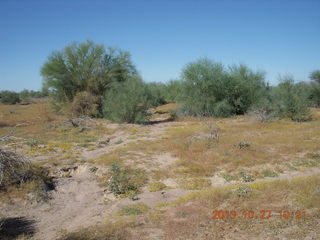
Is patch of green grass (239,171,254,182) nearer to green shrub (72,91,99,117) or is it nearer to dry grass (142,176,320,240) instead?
dry grass (142,176,320,240)

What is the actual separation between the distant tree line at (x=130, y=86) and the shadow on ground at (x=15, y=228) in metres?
18.4

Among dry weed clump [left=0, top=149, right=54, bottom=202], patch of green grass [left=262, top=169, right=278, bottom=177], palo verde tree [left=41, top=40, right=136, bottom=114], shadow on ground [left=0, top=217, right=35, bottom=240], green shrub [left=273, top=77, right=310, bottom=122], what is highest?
palo verde tree [left=41, top=40, right=136, bottom=114]

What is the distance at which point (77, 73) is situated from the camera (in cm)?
2906

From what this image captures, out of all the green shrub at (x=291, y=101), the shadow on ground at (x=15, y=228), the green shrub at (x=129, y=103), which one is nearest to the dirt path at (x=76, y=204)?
the shadow on ground at (x=15, y=228)

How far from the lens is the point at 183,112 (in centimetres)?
3027

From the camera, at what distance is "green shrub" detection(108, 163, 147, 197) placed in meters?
8.20

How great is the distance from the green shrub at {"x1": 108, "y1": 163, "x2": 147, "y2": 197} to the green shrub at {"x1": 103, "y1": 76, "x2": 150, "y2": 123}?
14.0 metres

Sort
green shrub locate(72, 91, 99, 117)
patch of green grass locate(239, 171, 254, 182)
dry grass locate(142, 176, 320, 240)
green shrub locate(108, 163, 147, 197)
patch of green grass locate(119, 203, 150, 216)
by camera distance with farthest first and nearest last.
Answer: green shrub locate(72, 91, 99, 117), patch of green grass locate(239, 171, 254, 182), green shrub locate(108, 163, 147, 197), patch of green grass locate(119, 203, 150, 216), dry grass locate(142, 176, 320, 240)

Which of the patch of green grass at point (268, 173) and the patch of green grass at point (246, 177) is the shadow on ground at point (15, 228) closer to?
the patch of green grass at point (246, 177)

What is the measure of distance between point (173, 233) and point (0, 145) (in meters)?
12.9

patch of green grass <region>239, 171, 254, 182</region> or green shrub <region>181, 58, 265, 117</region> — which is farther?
green shrub <region>181, 58, 265, 117</region>

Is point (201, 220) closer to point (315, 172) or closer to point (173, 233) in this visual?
point (173, 233)

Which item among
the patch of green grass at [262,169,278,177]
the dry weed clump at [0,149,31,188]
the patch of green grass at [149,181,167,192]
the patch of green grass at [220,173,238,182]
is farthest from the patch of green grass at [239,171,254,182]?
the dry weed clump at [0,149,31,188]

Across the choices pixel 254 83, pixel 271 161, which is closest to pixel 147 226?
pixel 271 161
